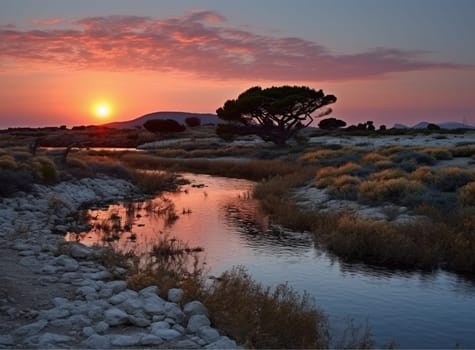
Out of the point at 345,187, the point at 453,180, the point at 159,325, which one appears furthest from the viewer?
the point at 345,187

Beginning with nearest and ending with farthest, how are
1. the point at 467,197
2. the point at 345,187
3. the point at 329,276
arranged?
the point at 329,276 → the point at 467,197 → the point at 345,187

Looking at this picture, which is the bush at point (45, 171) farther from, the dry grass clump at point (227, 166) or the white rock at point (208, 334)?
the white rock at point (208, 334)

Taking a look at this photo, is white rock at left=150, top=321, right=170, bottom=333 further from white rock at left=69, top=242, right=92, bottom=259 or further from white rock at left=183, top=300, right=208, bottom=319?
white rock at left=69, top=242, right=92, bottom=259

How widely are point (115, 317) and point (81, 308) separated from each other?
0.74 m

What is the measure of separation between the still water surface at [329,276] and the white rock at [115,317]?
13.1ft

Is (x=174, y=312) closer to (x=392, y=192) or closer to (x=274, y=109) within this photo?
(x=392, y=192)

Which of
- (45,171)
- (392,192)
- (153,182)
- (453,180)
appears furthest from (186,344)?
(153,182)

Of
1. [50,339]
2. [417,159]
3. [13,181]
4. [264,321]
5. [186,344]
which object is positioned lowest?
[264,321]

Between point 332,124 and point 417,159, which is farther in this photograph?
point 332,124

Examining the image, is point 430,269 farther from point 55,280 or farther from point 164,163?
point 164,163

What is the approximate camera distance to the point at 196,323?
25.5 ft

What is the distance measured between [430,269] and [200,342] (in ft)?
27.8

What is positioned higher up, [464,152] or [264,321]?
[464,152]

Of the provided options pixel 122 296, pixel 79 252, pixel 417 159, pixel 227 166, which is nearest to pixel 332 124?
pixel 227 166
